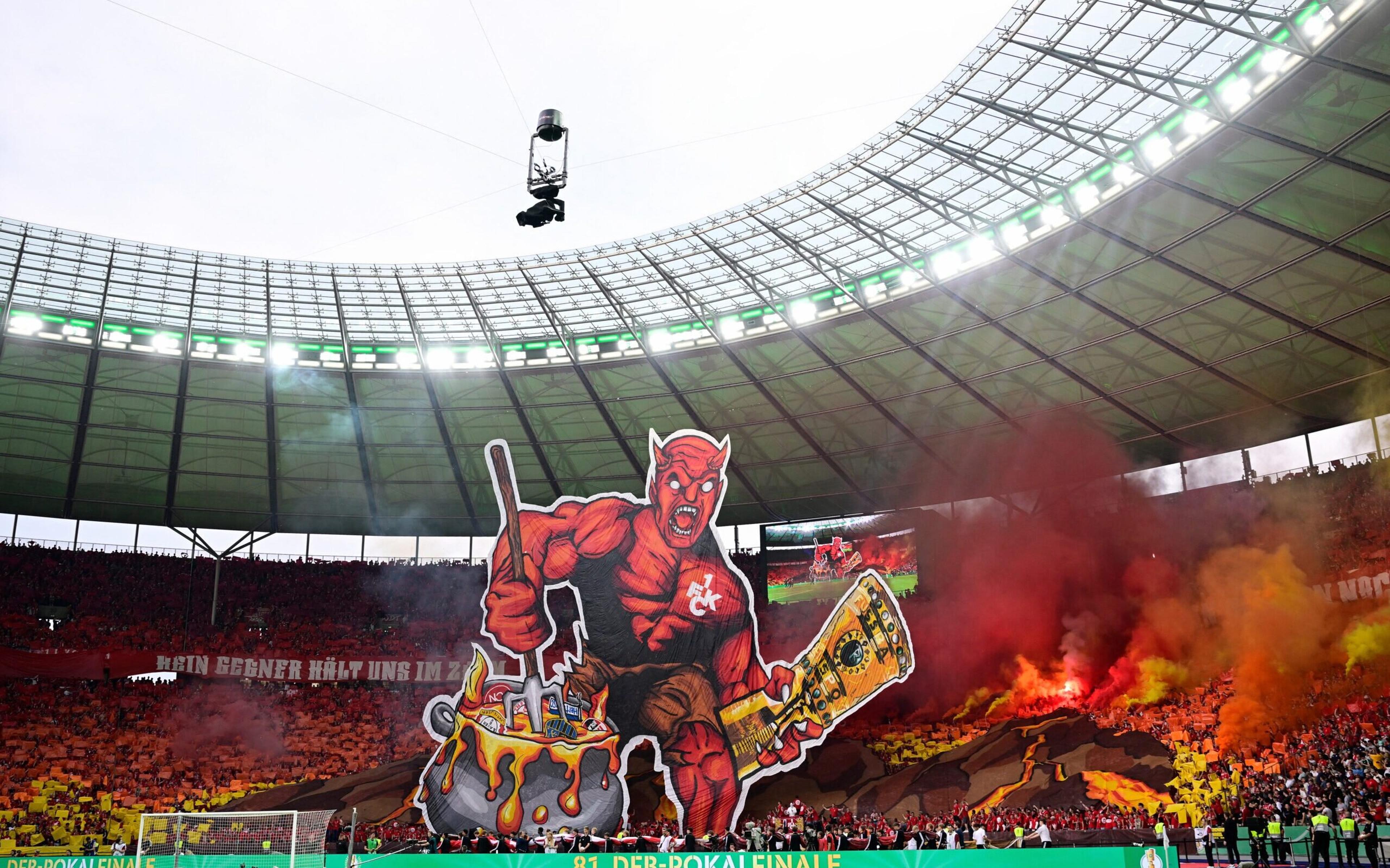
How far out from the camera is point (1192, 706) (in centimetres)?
3803

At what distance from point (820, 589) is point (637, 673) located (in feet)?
75.0

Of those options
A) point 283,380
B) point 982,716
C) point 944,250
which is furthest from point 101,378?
point 982,716

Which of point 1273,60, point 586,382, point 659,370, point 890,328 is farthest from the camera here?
point 586,382

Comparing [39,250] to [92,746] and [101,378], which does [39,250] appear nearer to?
[101,378]

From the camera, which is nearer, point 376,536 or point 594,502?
point 594,502

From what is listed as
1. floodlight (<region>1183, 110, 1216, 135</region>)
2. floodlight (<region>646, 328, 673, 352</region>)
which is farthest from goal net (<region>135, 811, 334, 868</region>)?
floodlight (<region>1183, 110, 1216, 135</region>)

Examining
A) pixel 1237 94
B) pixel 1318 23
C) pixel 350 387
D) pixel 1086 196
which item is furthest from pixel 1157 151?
pixel 350 387

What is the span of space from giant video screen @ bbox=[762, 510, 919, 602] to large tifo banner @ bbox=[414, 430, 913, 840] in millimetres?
20186

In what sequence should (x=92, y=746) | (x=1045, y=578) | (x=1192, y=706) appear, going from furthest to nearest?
(x=1045, y=578)
(x=92, y=746)
(x=1192, y=706)

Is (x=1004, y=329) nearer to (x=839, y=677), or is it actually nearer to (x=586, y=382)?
(x=839, y=677)

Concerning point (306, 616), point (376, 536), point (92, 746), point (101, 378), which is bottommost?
point (92, 746)

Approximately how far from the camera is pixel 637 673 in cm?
2938

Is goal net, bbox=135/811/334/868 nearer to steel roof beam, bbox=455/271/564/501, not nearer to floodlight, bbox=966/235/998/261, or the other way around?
steel roof beam, bbox=455/271/564/501

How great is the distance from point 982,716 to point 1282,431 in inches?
675
